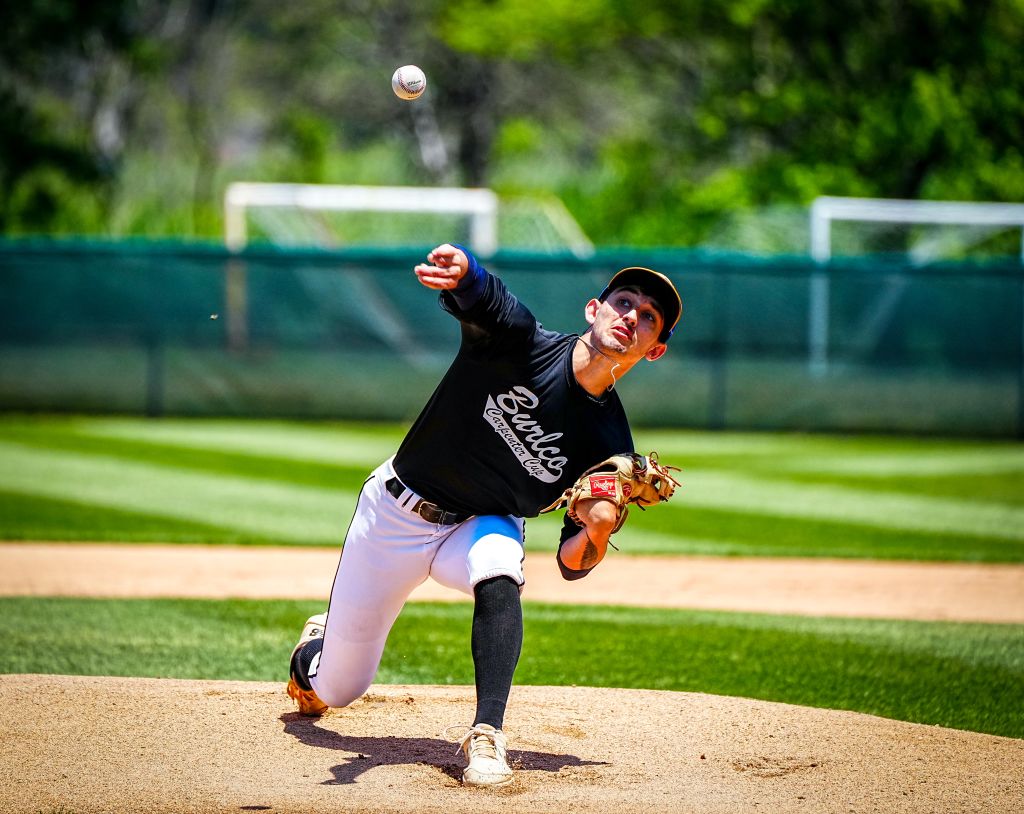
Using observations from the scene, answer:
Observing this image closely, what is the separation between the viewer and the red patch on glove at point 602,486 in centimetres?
391

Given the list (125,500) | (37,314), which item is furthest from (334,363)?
(125,500)

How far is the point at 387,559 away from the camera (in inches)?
165

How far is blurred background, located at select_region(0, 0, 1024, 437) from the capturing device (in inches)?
626

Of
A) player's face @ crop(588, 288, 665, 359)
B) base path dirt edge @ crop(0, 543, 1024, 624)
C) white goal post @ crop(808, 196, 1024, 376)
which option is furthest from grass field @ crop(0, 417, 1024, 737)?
player's face @ crop(588, 288, 665, 359)

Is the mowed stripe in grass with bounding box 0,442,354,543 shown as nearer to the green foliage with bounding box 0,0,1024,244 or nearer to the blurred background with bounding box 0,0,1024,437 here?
the blurred background with bounding box 0,0,1024,437

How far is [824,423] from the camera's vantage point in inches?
626

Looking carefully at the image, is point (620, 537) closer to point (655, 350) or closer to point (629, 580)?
point (629, 580)

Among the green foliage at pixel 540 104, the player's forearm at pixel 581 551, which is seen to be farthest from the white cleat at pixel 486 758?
the green foliage at pixel 540 104

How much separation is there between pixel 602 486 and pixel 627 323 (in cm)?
49

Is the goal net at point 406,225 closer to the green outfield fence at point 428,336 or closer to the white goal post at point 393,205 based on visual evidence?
the white goal post at point 393,205

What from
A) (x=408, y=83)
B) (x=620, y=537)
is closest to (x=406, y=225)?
(x=620, y=537)

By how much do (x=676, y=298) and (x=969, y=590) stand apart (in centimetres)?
476

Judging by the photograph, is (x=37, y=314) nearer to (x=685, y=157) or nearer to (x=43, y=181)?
(x=43, y=181)

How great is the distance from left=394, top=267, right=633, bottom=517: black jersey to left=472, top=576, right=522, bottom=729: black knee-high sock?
0.29m
